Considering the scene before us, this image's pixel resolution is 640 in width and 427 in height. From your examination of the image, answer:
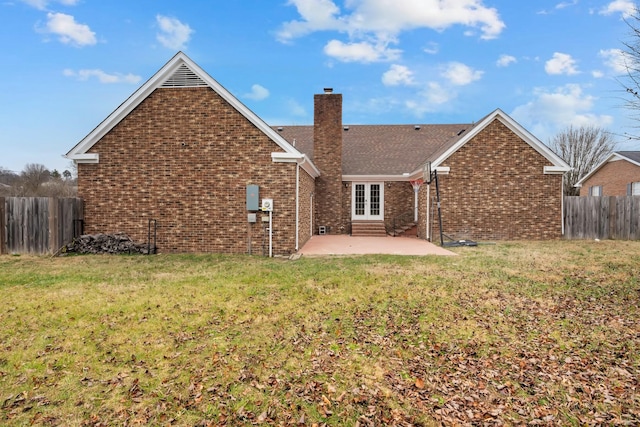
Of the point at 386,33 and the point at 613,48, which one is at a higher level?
the point at 386,33

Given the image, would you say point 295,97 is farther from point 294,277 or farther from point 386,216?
point 294,277

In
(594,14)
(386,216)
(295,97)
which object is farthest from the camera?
(295,97)

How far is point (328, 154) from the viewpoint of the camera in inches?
781

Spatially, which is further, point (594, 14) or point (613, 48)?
point (594, 14)

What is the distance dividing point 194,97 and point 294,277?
7.90 metres

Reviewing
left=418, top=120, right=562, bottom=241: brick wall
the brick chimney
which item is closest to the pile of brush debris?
the brick chimney

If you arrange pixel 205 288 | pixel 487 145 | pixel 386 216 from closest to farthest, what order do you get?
pixel 205 288 < pixel 487 145 < pixel 386 216

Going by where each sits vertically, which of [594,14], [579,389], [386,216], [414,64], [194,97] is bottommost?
[579,389]

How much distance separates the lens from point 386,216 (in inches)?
795

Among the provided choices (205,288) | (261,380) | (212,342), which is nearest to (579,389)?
(261,380)

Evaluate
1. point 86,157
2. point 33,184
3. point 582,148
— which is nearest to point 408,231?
point 86,157

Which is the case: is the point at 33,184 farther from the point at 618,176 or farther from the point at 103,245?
the point at 618,176

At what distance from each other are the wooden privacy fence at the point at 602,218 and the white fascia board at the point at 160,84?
13.1 meters

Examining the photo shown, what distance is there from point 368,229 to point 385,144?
661cm
